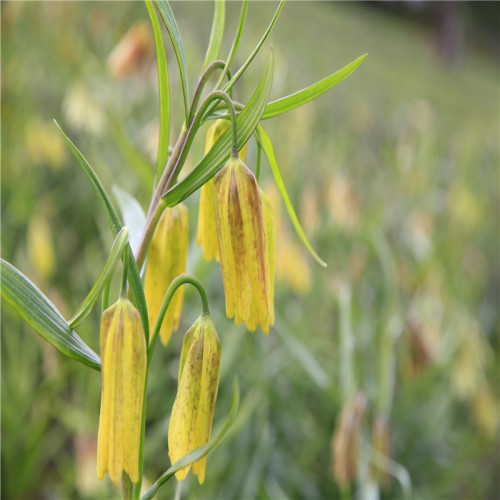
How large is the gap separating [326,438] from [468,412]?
925 millimetres

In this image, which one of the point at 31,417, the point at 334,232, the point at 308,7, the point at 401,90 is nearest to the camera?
the point at 31,417

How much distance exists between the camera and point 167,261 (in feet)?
1.85

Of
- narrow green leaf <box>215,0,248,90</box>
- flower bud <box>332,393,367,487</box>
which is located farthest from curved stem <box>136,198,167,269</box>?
flower bud <box>332,393,367,487</box>

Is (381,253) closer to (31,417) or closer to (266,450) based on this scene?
(266,450)

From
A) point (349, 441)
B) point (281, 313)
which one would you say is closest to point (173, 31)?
point (349, 441)

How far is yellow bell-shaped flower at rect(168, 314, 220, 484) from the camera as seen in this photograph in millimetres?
497

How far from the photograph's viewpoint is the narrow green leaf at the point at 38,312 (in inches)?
18.3

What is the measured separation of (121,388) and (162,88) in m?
0.21

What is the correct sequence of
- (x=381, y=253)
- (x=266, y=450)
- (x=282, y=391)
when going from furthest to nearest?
1. (x=282, y=391)
2. (x=266, y=450)
3. (x=381, y=253)

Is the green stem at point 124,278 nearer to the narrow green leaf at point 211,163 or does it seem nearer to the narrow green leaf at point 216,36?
the narrow green leaf at point 211,163

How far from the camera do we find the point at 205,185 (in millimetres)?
543

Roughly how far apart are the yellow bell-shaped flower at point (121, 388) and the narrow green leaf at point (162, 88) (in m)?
0.12

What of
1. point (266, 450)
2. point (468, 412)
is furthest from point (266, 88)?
point (468, 412)

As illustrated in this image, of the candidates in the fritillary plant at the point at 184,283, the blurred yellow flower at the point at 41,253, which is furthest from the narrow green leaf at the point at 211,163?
the blurred yellow flower at the point at 41,253
